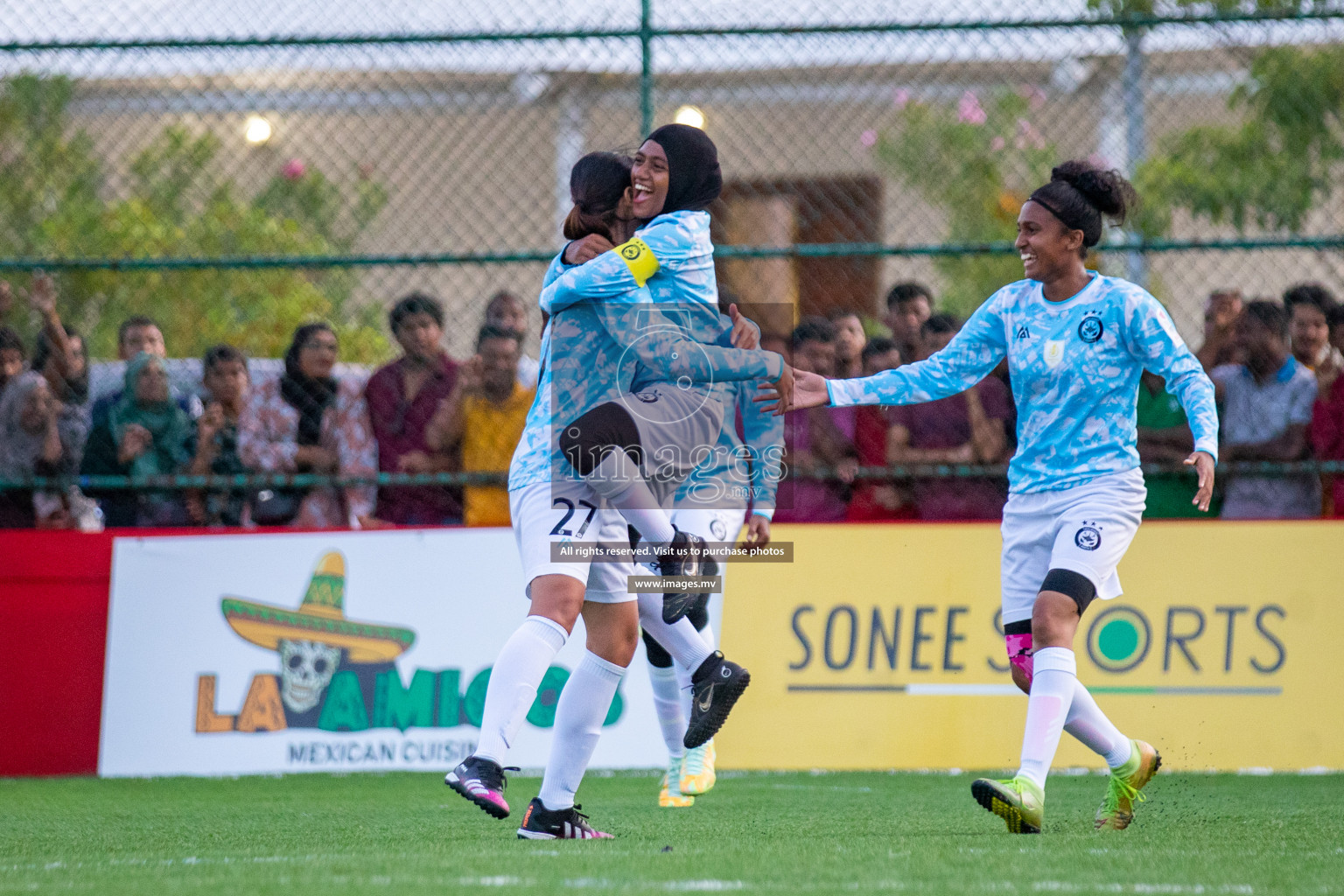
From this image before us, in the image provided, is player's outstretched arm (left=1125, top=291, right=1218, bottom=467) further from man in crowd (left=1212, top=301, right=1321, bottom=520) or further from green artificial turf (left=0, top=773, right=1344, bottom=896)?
man in crowd (left=1212, top=301, right=1321, bottom=520)

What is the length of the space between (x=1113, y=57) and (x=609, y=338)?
12.9 feet

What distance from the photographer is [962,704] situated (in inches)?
259

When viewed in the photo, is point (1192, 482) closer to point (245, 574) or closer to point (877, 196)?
point (245, 574)

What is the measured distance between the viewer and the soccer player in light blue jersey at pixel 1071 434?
4.26 meters

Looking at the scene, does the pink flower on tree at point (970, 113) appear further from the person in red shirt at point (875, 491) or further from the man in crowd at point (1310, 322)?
the person in red shirt at point (875, 491)

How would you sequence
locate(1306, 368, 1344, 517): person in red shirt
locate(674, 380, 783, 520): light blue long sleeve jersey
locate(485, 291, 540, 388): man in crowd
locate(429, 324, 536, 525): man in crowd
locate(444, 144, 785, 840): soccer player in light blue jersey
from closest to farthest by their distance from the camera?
locate(444, 144, 785, 840): soccer player in light blue jersey
locate(674, 380, 783, 520): light blue long sleeve jersey
locate(1306, 368, 1344, 517): person in red shirt
locate(429, 324, 536, 525): man in crowd
locate(485, 291, 540, 388): man in crowd

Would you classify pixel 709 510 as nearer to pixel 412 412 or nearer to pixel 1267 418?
pixel 412 412

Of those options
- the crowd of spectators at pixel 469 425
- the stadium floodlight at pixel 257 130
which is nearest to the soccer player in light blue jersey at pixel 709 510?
the crowd of spectators at pixel 469 425

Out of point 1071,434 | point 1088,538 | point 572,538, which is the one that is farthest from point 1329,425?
point 572,538

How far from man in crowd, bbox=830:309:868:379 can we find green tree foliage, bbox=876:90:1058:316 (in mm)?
4667

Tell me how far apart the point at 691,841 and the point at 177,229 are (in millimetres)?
8054

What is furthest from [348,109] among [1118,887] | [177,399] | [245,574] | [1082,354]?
[1118,887]

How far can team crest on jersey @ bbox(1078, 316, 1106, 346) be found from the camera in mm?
4395

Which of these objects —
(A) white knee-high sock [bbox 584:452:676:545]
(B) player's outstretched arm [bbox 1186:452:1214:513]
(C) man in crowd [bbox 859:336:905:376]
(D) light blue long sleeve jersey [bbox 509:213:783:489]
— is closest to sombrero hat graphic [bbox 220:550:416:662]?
(C) man in crowd [bbox 859:336:905:376]
